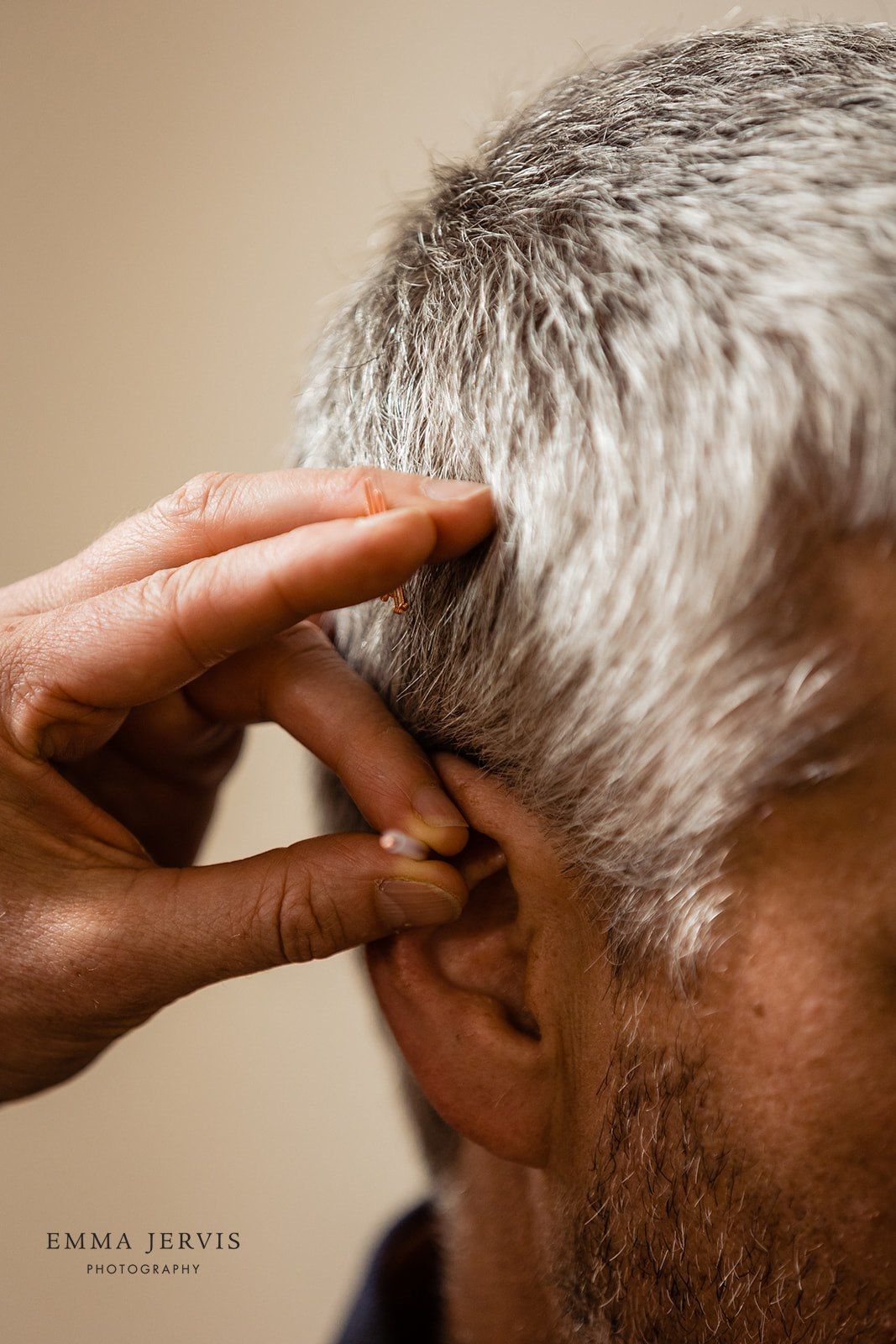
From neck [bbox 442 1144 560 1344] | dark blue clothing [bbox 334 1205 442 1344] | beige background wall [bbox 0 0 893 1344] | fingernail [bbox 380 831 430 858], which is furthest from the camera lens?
beige background wall [bbox 0 0 893 1344]

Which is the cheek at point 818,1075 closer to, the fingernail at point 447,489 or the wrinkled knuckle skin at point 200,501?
the fingernail at point 447,489

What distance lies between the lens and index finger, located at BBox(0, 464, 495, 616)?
0.56 meters

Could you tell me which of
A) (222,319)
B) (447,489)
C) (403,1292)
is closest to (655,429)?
(447,489)

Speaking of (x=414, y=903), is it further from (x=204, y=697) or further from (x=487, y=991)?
(x=204, y=697)

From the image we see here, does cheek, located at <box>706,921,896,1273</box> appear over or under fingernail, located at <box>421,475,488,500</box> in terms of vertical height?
under

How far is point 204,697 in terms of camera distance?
0.77 metres

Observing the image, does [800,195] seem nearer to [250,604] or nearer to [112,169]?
[250,604]

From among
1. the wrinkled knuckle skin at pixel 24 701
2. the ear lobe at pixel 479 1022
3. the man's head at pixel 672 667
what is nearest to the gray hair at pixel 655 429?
the man's head at pixel 672 667

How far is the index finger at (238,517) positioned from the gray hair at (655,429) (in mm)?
37

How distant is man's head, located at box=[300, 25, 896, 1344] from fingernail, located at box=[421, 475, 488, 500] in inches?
0.9

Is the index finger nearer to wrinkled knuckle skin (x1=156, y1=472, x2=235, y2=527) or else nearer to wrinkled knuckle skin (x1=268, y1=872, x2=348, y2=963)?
wrinkled knuckle skin (x1=156, y1=472, x2=235, y2=527)

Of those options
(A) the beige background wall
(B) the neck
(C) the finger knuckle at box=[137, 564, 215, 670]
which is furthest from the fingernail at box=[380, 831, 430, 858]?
(A) the beige background wall

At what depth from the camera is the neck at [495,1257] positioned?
0.77 metres

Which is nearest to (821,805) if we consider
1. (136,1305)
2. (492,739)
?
(492,739)
